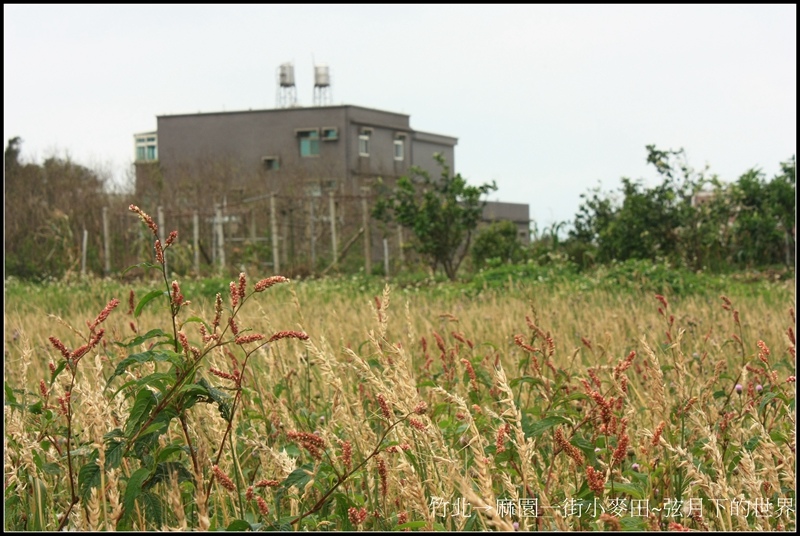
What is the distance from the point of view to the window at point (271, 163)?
41.8m

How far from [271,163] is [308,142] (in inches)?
86.6

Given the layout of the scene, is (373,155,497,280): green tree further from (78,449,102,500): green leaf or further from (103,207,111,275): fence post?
(78,449,102,500): green leaf

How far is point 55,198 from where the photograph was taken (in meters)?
24.8

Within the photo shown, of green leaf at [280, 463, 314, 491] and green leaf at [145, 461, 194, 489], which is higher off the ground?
green leaf at [280, 463, 314, 491]

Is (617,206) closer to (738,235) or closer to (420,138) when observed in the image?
(738,235)

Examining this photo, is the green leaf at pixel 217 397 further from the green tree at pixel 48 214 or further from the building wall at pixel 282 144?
the building wall at pixel 282 144

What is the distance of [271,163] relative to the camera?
42344 millimetres

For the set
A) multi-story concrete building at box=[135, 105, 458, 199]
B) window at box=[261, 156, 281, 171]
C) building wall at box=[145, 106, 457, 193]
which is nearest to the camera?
multi-story concrete building at box=[135, 105, 458, 199]

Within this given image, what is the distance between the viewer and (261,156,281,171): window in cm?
4184

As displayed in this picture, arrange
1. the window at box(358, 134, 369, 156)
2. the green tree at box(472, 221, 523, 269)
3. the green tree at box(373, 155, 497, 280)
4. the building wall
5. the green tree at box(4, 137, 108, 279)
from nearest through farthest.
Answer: the green tree at box(373, 155, 497, 280), the green tree at box(472, 221, 523, 269), the green tree at box(4, 137, 108, 279), the building wall, the window at box(358, 134, 369, 156)

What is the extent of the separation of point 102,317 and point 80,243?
21682 millimetres

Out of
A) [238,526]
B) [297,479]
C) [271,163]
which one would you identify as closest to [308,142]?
[271,163]

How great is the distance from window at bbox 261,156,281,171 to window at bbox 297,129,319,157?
1.31 m

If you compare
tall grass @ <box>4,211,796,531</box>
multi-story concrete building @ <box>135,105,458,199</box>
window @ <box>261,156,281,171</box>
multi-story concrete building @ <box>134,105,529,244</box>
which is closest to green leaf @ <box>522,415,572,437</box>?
tall grass @ <box>4,211,796,531</box>
